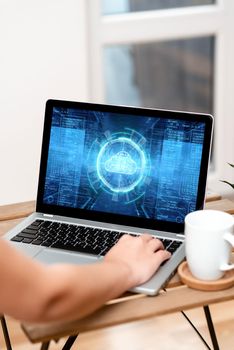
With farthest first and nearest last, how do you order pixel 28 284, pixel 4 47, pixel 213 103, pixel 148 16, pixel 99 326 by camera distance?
pixel 213 103, pixel 148 16, pixel 4 47, pixel 99 326, pixel 28 284

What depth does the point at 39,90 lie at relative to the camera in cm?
253

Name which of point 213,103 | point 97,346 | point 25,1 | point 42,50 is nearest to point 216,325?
point 97,346

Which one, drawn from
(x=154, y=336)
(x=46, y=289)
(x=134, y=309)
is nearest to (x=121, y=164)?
(x=134, y=309)

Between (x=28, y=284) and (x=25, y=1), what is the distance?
1568mm

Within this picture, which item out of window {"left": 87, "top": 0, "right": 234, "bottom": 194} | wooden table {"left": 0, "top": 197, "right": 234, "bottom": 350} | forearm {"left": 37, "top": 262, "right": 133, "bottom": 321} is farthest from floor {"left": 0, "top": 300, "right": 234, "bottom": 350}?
forearm {"left": 37, "top": 262, "right": 133, "bottom": 321}

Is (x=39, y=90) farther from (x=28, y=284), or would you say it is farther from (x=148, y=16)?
(x=28, y=284)

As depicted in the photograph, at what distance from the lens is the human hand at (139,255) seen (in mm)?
1333

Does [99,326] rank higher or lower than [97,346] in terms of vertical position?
higher

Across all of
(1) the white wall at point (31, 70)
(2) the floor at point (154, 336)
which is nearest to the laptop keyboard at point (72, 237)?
(2) the floor at point (154, 336)

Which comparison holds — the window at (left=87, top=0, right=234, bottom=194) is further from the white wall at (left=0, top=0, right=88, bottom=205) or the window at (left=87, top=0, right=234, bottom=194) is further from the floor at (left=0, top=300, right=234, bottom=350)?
the floor at (left=0, top=300, right=234, bottom=350)

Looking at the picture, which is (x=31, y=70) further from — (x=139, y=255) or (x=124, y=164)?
(x=139, y=255)

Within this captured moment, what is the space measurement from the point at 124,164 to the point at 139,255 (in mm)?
319

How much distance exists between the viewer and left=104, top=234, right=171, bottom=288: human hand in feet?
4.37

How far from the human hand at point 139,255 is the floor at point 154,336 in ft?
3.04
